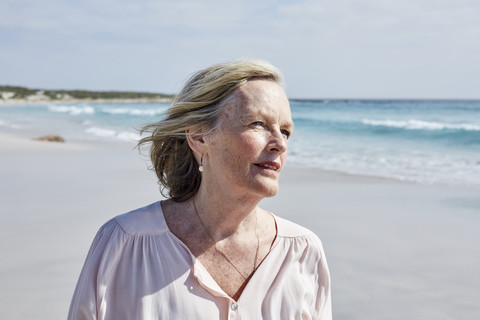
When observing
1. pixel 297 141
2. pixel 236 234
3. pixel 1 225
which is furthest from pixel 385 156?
pixel 236 234

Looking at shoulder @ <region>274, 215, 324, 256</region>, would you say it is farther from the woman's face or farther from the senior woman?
the woman's face

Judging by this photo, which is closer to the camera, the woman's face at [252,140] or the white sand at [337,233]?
the woman's face at [252,140]

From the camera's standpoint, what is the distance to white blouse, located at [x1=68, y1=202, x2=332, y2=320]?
1.99 meters

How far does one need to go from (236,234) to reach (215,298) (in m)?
0.31

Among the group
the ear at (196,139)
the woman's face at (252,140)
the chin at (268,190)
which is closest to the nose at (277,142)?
the woman's face at (252,140)

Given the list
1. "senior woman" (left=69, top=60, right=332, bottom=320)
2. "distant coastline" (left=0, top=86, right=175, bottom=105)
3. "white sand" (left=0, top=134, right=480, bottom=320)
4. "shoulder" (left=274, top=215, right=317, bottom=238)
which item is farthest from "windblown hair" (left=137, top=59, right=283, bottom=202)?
"distant coastline" (left=0, top=86, right=175, bottom=105)

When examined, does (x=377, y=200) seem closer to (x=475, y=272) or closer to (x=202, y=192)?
(x=475, y=272)

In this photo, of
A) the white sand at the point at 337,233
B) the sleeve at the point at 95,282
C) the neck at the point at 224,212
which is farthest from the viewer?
the white sand at the point at 337,233

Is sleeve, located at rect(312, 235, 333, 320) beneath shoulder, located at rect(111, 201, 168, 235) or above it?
beneath

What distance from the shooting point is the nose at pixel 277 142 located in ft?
6.91

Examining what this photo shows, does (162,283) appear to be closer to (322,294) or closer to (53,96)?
(322,294)

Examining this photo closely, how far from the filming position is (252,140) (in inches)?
82.0

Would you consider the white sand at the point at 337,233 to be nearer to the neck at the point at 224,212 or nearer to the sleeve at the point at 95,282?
the neck at the point at 224,212

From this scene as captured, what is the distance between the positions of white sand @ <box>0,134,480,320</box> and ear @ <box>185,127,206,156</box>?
2360mm
